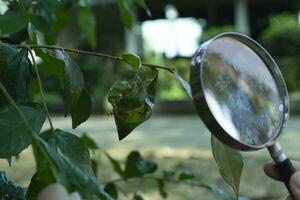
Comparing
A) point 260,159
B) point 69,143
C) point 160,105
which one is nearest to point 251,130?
point 69,143

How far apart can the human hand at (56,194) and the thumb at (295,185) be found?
29 cm

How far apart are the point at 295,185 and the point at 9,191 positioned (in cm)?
54

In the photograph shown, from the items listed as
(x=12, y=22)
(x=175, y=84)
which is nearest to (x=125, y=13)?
(x=12, y=22)

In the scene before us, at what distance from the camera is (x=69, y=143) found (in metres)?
0.96

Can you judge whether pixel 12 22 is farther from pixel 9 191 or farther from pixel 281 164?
pixel 281 164

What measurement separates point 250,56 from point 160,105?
940 cm

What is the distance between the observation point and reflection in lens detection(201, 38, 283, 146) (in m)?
0.80

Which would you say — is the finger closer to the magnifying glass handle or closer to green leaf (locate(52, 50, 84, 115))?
the magnifying glass handle

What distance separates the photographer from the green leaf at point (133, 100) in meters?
0.96

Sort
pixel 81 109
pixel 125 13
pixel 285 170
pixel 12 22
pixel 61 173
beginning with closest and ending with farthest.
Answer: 1. pixel 61 173
2. pixel 285 170
3. pixel 81 109
4. pixel 12 22
5. pixel 125 13

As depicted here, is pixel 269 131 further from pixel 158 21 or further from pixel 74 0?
pixel 158 21

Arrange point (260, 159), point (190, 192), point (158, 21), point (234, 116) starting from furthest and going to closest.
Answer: point (158, 21) → point (260, 159) → point (190, 192) → point (234, 116)

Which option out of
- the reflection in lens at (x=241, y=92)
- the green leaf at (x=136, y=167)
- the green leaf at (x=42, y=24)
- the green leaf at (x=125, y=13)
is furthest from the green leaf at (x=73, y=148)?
the green leaf at (x=136, y=167)

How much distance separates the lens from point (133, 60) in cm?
100
